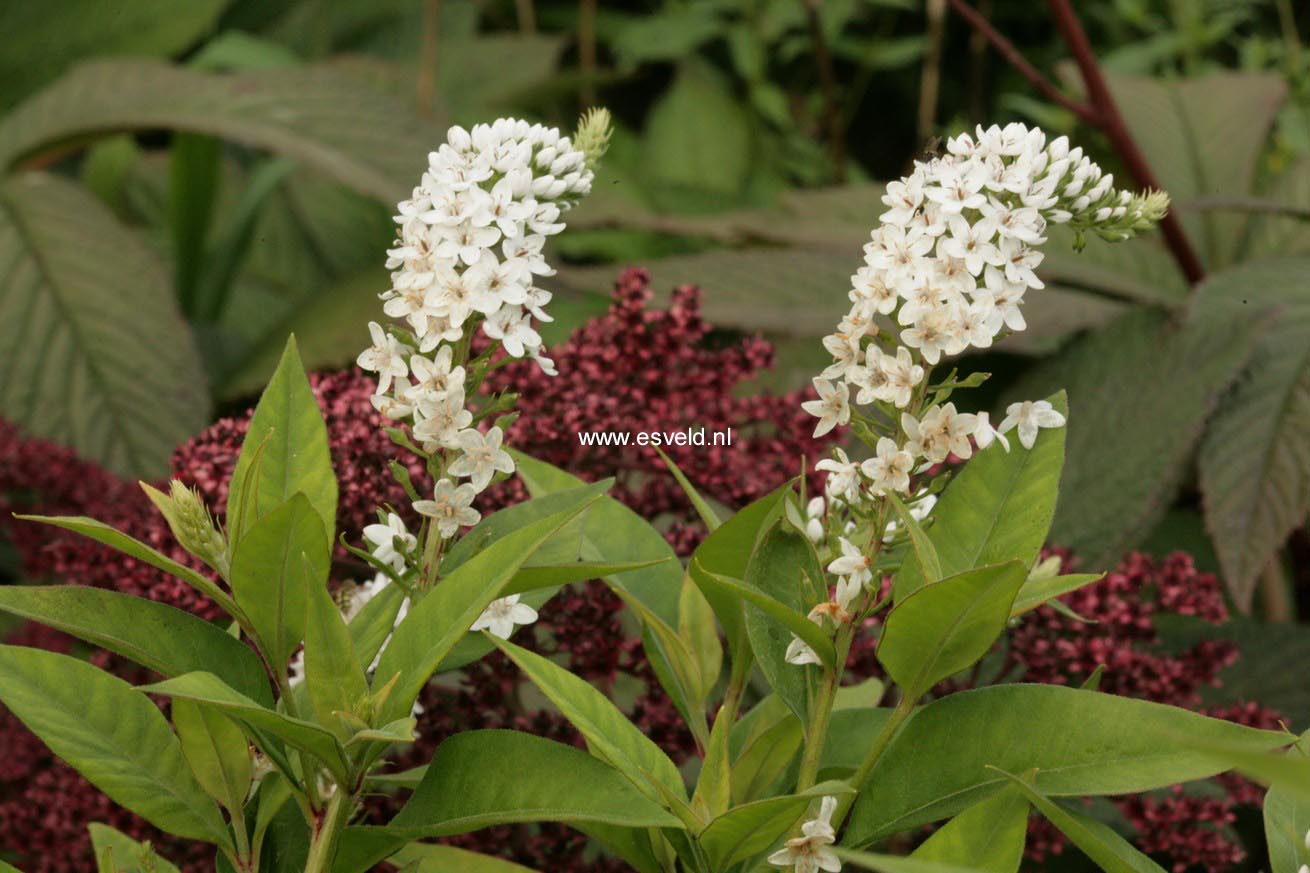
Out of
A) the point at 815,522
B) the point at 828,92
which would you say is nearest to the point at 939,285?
the point at 815,522

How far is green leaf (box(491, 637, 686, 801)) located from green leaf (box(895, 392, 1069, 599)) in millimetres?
121

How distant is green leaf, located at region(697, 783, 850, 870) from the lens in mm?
521

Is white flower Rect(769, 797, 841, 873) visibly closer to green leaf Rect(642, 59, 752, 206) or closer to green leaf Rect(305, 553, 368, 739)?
green leaf Rect(305, 553, 368, 739)

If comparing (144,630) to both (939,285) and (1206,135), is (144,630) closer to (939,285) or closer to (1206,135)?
(939,285)

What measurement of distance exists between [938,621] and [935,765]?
75 mm

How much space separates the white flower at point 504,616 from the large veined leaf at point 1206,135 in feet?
4.02

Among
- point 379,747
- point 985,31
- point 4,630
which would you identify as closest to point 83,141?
point 4,630

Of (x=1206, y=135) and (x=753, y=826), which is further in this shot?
(x=1206, y=135)

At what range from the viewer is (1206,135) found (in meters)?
1.73

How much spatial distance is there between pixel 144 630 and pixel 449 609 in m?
0.13

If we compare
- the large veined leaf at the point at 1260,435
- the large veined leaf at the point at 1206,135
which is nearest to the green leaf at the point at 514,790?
the large veined leaf at the point at 1260,435

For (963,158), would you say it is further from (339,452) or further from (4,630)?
(4,630)

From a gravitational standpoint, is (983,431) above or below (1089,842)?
above

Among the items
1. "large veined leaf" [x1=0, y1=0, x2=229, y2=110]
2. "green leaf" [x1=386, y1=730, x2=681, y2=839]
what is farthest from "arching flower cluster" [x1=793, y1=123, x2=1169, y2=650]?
"large veined leaf" [x1=0, y1=0, x2=229, y2=110]
